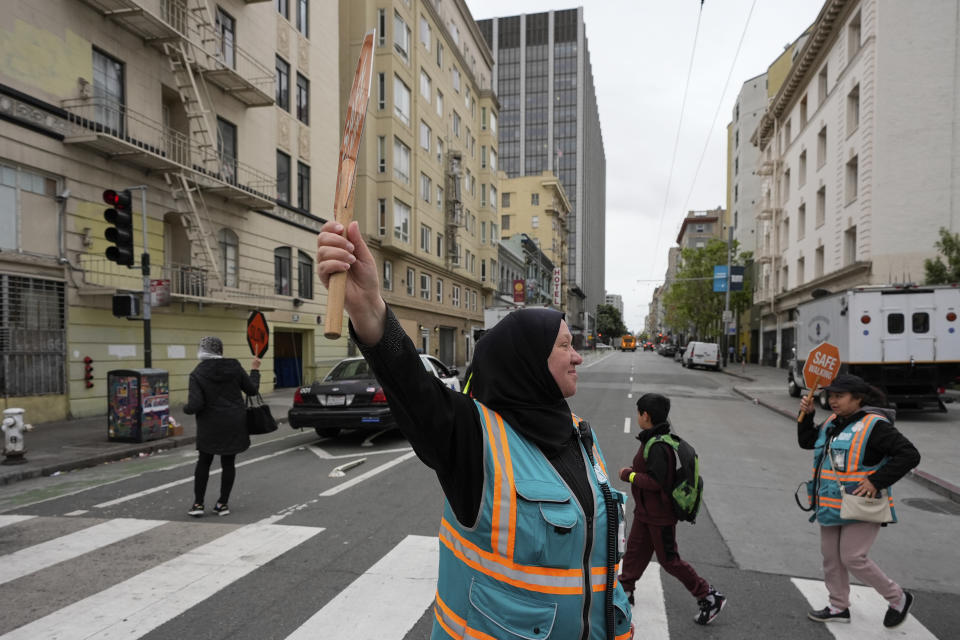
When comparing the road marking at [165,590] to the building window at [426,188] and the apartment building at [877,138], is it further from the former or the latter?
the building window at [426,188]

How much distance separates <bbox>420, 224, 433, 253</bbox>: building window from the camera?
3259 centimetres

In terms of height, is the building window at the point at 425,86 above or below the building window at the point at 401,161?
above

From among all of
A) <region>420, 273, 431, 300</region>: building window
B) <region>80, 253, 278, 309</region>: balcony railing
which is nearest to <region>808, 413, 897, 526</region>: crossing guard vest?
<region>80, 253, 278, 309</region>: balcony railing

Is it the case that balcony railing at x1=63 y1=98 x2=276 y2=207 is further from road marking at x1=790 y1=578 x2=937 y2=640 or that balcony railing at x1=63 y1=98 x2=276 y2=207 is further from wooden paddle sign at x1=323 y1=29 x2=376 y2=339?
road marking at x1=790 y1=578 x2=937 y2=640

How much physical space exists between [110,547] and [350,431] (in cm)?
675

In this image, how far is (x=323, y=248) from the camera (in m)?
1.43

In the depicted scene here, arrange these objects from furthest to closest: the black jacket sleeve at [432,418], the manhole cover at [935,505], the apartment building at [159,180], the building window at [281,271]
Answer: the building window at [281,271] < the apartment building at [159,180] < the manhole cover at [935,505] < the black jacket sleeve at [432,418]

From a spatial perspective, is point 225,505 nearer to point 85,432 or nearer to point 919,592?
point 919,592

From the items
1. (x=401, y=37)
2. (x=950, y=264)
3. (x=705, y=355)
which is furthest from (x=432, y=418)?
(x=705, y=355)

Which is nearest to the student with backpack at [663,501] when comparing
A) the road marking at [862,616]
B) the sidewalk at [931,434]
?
the road marking at [862,616]

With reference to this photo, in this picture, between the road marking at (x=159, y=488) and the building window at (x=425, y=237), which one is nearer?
the road marking at (x=159, y=488)

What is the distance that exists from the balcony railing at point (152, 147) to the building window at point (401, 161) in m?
10.6

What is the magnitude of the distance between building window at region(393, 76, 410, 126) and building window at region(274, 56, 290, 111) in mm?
7949

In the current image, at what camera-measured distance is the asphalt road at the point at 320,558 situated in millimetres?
3670
